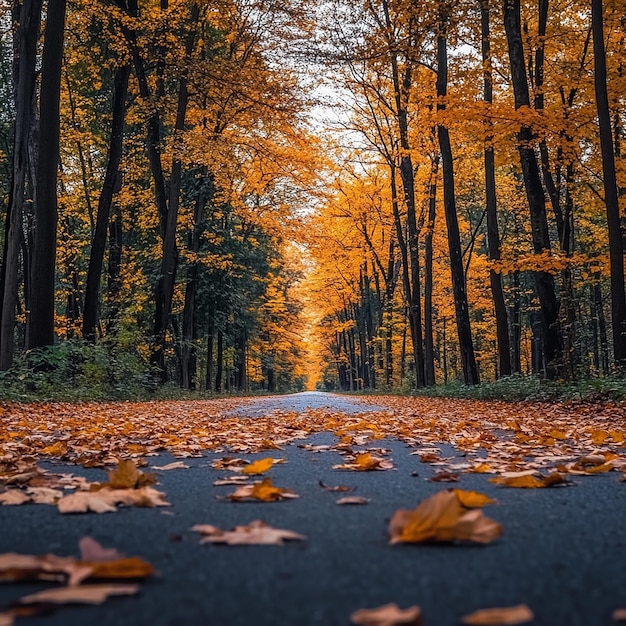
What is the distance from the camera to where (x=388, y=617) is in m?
1.19

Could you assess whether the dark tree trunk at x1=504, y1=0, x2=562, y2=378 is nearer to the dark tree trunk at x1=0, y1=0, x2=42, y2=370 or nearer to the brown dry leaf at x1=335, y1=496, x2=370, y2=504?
the dark tree trunk at x1=0, y1=0, x2=42, y2=370

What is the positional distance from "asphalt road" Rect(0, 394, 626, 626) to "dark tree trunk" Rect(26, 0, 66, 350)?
987cm

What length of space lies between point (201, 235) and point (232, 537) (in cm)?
2200

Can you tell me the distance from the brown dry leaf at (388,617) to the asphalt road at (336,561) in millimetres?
47

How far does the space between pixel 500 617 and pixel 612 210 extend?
34.0 feet

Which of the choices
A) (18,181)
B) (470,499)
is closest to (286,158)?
(18,181)

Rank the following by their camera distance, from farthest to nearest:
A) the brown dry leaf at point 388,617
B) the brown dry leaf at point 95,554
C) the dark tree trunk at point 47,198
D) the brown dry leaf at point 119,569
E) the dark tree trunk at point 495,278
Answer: the dark tree trunk at point 495,278 < the dark tree trunk at point 47,198 < the brown dry leaf at point 95,554 < the brown dry leaf at point 119,569 < the brown dry leaf at point 388,617

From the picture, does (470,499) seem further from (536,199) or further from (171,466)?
(536,199)

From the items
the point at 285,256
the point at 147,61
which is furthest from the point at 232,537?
the point at 285,256

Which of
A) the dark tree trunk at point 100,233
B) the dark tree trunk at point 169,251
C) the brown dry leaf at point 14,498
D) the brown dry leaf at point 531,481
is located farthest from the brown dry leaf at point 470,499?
the dark tree trunk at point 169,251

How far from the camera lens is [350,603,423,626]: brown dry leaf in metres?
1.16

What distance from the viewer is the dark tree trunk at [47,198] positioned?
37.9 feet

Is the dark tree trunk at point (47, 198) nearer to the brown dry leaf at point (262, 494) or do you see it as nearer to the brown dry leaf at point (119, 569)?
the brown dry leaf at point (262, 494)

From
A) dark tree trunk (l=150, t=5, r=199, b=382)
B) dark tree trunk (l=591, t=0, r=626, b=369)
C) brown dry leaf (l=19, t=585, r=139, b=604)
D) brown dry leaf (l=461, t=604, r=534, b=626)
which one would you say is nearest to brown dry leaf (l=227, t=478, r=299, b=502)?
brown dry leaf (l=19, t=585, r=139, b=604)
